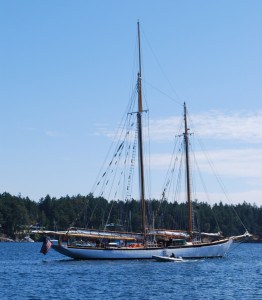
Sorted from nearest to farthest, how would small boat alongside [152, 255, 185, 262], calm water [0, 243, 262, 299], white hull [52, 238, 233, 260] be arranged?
1. calm water [0, 243, 262, 299]
2. small boat alongside [152, 255, 185, 262]
3. white hull [52, 238, 233, 260]

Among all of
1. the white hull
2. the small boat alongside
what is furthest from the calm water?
the white hull

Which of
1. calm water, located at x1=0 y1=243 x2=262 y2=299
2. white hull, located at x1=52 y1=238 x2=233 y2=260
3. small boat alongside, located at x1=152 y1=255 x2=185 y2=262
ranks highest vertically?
white hull, located at x1=52 y1=238 x2=233 y2=260

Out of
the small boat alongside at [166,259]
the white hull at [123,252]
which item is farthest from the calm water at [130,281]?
the white hull at [123,252]

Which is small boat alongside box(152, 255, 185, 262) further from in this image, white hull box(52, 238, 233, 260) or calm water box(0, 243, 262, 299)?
calm water box(0, 243, 262, 299)

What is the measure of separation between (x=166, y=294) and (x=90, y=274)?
17.5 metres

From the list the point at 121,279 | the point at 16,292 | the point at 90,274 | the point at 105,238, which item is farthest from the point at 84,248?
the point at 16,292

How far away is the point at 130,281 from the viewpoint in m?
65.5

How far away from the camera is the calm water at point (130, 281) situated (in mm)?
56406

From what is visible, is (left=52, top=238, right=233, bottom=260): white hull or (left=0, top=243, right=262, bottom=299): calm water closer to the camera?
(left=0, top=243, right=262, bottom=299): calm water

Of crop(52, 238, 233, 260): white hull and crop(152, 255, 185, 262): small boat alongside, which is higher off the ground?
crop(52, 238, 233, 260): white hull

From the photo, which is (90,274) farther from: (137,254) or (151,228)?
(151,228)

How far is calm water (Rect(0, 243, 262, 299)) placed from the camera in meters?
56.4

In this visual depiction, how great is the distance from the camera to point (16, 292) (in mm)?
58062

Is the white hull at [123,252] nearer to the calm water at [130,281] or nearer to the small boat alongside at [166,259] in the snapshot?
the small boat alongside at [166,259]
